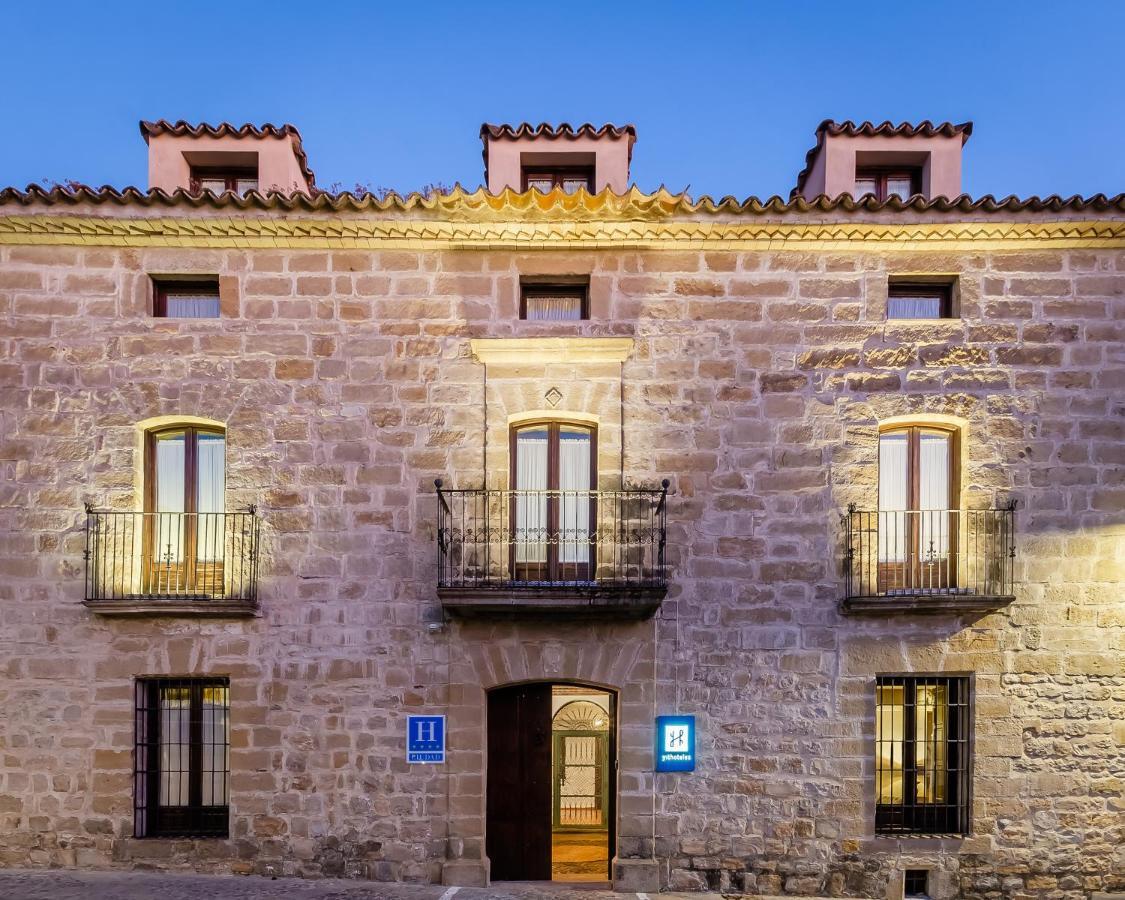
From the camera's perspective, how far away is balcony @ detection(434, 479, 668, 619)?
725 cm

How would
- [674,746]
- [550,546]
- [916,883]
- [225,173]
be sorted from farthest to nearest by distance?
1. [225,173]
2. [550,546]
3. [916,883]
4. [674,746]

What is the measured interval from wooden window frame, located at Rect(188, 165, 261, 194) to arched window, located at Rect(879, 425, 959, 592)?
8.22m

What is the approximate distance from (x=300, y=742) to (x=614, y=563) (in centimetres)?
345

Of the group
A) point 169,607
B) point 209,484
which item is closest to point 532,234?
point 209,484

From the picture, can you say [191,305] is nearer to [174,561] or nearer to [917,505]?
[174,561]

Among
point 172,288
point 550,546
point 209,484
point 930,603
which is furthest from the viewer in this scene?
point 172,288

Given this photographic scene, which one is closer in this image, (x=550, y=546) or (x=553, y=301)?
(x=550, y=546)

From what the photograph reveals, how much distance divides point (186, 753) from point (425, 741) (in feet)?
7.91

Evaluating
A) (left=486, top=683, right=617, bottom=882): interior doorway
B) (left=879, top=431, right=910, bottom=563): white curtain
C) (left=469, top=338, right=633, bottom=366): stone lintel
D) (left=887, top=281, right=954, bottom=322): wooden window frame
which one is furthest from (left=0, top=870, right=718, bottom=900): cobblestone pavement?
(left=887, top=281, right=954, bottom=322): wooden window frame

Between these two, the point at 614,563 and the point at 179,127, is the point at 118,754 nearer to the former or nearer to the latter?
the point at 614,563

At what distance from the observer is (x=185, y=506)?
7.88 metres

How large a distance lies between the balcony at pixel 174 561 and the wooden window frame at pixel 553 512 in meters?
2.50

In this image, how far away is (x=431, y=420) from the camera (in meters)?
7.77

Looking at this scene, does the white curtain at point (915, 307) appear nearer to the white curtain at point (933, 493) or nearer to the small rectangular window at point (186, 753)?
the white curtain at point (933, 493)
